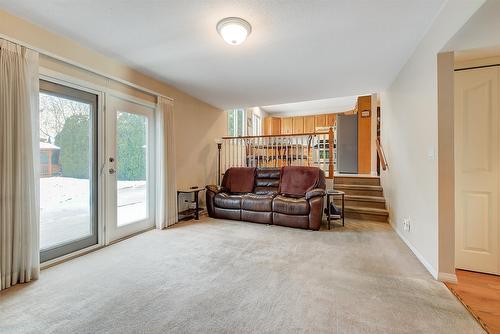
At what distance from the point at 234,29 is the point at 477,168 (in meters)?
2.75

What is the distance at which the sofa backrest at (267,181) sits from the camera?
4.50 m

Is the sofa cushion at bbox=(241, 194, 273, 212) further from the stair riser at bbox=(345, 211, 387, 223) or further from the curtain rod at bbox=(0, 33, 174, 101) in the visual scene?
the curtain rod at bbox=(0, 33, 174, 101)

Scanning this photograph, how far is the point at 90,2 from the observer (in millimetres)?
1849

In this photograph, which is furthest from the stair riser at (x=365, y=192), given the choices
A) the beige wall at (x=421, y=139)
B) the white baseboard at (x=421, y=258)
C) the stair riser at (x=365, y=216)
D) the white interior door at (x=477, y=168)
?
the white interior door at (x=477, y=168)

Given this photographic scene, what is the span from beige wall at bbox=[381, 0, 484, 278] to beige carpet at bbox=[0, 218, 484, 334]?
36cm

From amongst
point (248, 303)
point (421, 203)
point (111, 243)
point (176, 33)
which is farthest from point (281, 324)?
point (176, 33)

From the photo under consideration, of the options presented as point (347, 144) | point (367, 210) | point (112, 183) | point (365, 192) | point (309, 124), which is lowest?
point (367, 210)

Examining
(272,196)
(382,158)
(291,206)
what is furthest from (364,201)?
(272,196)

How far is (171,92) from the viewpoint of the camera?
3.97 meters

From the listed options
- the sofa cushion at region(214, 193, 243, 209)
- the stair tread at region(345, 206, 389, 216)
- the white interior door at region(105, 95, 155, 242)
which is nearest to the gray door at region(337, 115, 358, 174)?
the stair tread at region(345, 206, 389, 216)

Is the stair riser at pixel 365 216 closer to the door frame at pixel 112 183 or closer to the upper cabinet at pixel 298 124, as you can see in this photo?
the door frame at pixel 112 183

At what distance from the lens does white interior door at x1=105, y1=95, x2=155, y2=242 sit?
295 cm

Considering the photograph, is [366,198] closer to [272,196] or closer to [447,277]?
[272,196]

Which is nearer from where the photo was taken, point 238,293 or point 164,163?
point 238,293
